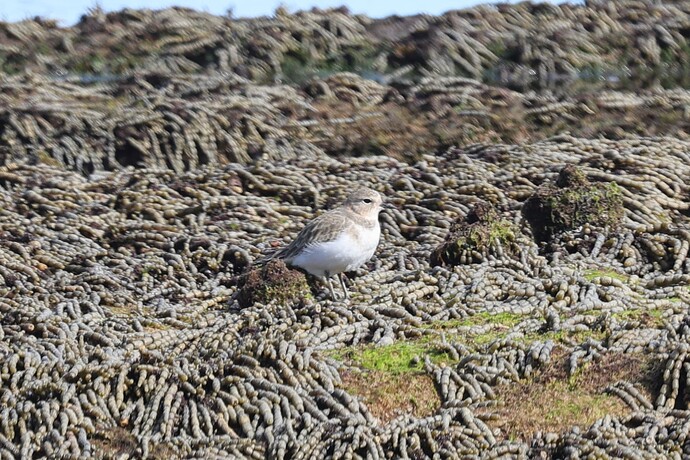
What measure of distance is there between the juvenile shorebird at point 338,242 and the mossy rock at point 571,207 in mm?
1484

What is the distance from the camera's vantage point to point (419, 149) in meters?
13.2

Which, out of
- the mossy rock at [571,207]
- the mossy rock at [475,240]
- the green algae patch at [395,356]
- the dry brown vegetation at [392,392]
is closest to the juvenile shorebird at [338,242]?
the mossy rock at [475,240]

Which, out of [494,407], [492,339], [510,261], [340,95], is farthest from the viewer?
[340,95]

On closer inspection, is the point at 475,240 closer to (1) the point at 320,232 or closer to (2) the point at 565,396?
(1) the point at 320,232

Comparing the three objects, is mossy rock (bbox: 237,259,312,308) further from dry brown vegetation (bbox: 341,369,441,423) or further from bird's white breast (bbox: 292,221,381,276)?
dry brown vegetation (bbox: 341,369,441,423)

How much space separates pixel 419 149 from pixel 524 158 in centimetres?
157

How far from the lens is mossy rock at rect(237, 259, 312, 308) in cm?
827

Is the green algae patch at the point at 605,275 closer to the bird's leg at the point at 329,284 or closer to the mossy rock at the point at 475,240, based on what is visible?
the mossy rock at the point at 475,240

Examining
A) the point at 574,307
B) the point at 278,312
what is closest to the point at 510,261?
the point at 574,307

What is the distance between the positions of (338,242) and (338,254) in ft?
0.32

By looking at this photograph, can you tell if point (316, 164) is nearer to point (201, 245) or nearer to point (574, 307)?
point (201, 245)

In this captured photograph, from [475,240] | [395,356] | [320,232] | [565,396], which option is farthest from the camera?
[475,240]

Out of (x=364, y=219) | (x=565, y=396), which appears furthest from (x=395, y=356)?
(x=364, y=219)

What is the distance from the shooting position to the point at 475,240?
9094 millimetres
